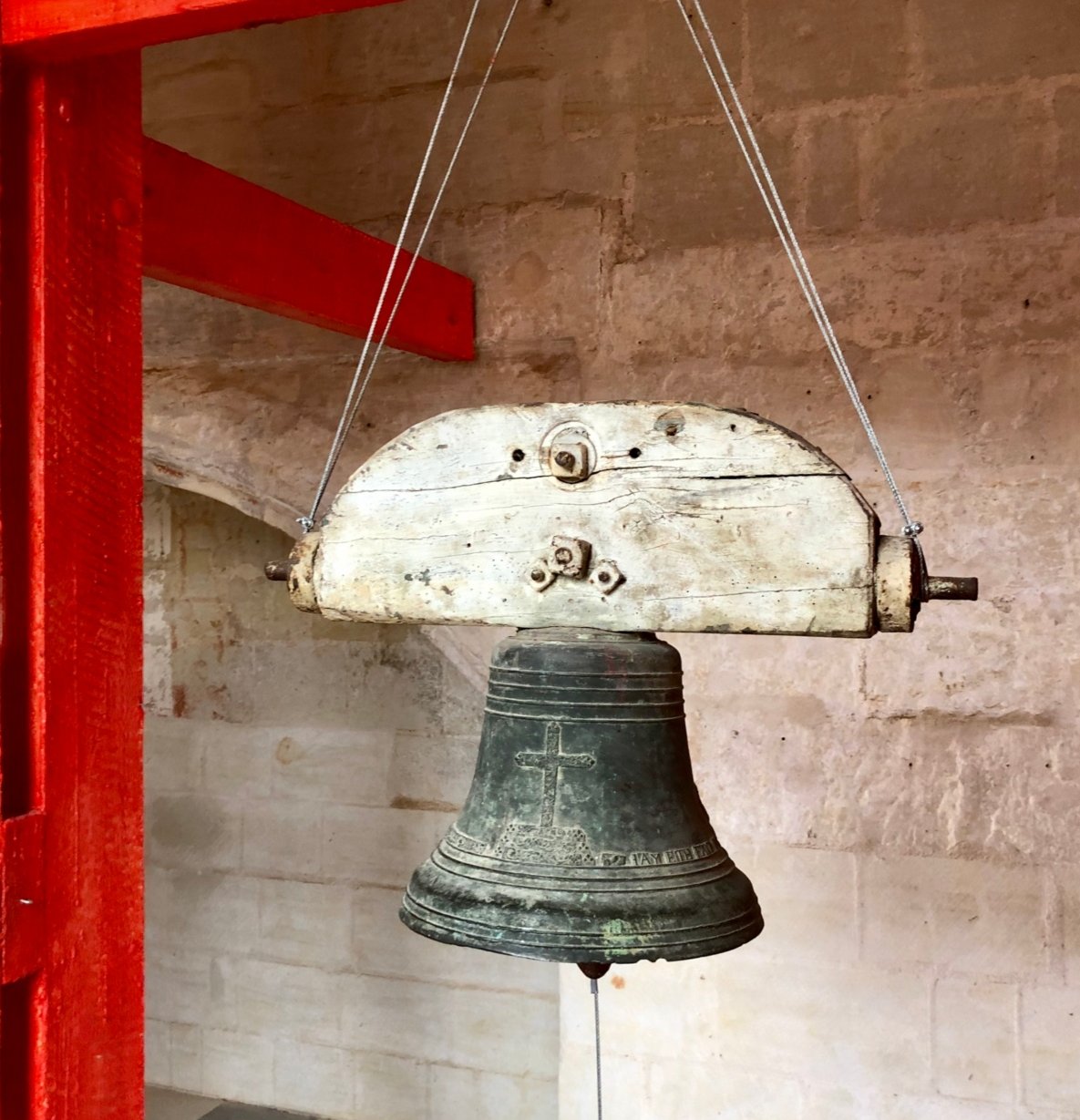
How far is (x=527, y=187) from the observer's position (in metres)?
2.29

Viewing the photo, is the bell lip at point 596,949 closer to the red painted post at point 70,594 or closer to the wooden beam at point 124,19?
the red painted post at point 70,594

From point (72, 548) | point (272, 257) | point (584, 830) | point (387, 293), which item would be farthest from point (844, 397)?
point (72, 548)

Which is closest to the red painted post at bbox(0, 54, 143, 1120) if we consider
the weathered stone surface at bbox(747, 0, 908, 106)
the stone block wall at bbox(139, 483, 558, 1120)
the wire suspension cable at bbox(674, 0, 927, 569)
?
the wire suspension cable at bbox(674, 0, 927, 569)

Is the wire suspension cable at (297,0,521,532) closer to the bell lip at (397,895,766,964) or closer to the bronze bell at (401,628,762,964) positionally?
the bronze bell at (401,628,762,964)

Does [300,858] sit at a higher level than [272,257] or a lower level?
lower

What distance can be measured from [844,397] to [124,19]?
1.34 m

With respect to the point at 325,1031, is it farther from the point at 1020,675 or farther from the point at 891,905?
the point at 1020,675

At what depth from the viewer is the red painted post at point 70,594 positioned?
1.21 m

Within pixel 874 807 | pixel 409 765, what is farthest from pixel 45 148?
pixel 409 765

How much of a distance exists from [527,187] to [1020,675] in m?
1.23

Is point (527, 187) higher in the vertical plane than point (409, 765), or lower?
higher

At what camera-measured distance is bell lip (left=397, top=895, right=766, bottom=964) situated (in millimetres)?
1106

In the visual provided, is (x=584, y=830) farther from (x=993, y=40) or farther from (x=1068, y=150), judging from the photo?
(x=993, y=40)

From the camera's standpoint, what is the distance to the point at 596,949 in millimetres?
1105
